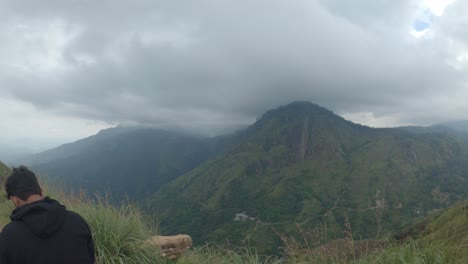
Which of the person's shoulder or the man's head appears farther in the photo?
the man's head

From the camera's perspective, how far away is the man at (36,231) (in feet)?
10.6

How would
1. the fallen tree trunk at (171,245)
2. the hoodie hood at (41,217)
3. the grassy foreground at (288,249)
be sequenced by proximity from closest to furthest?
1. the hoodie hood at (41,217)
2. the grassy foreground at (288,249)
3. the fallen tree trunk at (171,245)

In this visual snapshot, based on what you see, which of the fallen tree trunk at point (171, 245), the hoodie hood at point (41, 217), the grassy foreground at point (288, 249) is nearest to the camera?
the hoodie hood at point (41, 217)

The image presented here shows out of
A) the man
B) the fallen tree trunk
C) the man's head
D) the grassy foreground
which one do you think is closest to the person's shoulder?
the man

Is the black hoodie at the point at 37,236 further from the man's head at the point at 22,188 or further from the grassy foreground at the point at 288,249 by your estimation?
the grassy foreground at the point at 288,249

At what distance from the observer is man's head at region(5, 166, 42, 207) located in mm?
3506

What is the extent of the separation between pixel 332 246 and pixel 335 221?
185 m

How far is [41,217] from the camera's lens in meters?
3.24

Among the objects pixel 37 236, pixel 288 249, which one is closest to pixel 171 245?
pixel 288 249

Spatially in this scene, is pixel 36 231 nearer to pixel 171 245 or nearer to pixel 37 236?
pixel 37 236

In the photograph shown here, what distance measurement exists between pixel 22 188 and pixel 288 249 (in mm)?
4426

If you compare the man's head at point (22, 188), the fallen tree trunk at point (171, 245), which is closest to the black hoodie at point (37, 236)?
the man's head at point (22, 188)

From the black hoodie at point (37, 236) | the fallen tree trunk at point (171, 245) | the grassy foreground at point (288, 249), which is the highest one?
the black hoodie at point (37, 236)

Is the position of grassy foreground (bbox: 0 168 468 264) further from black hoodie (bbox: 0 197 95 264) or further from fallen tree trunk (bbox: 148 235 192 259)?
black hoodie (bbox: 0 197 95 264)
